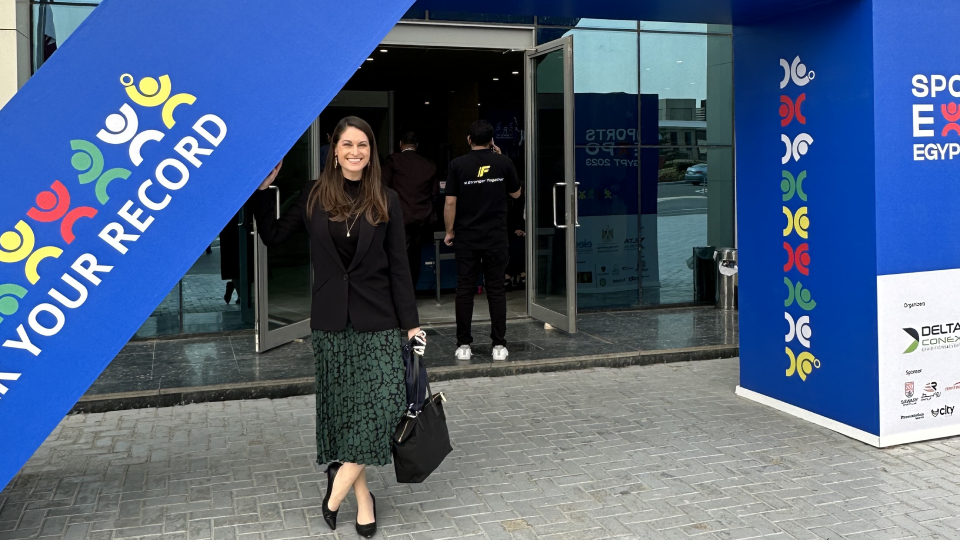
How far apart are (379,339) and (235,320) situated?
5267mm

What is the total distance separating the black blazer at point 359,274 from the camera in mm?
4180

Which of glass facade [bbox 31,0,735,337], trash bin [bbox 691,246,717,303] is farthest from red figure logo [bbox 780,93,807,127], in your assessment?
trash bin [bbox 691,246,717,303]

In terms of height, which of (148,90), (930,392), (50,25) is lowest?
(930,392)

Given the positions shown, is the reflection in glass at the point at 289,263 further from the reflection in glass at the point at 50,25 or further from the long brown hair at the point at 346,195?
the long brown hair at the point at 346,195

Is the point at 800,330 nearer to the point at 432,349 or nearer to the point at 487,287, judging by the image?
the point at 487,287

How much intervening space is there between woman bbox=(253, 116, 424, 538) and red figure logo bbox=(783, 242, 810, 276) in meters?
2.86

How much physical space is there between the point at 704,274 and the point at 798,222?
4.75 m

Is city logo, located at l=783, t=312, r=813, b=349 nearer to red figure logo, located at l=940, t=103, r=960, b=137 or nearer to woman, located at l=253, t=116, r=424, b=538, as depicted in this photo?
red figure logo, located at l=940, t=103, r=960, b=137

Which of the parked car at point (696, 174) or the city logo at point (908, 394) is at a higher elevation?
the parked car at point (696, 174)

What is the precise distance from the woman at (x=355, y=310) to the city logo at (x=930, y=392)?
316cm

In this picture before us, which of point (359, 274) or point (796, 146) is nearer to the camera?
point (359, 274)

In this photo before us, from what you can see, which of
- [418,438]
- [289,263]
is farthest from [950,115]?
[289,263]

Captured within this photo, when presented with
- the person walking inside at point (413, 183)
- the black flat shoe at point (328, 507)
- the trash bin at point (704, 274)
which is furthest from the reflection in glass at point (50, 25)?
the trash bin at point (704, 274)

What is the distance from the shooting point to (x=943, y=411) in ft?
18.4
